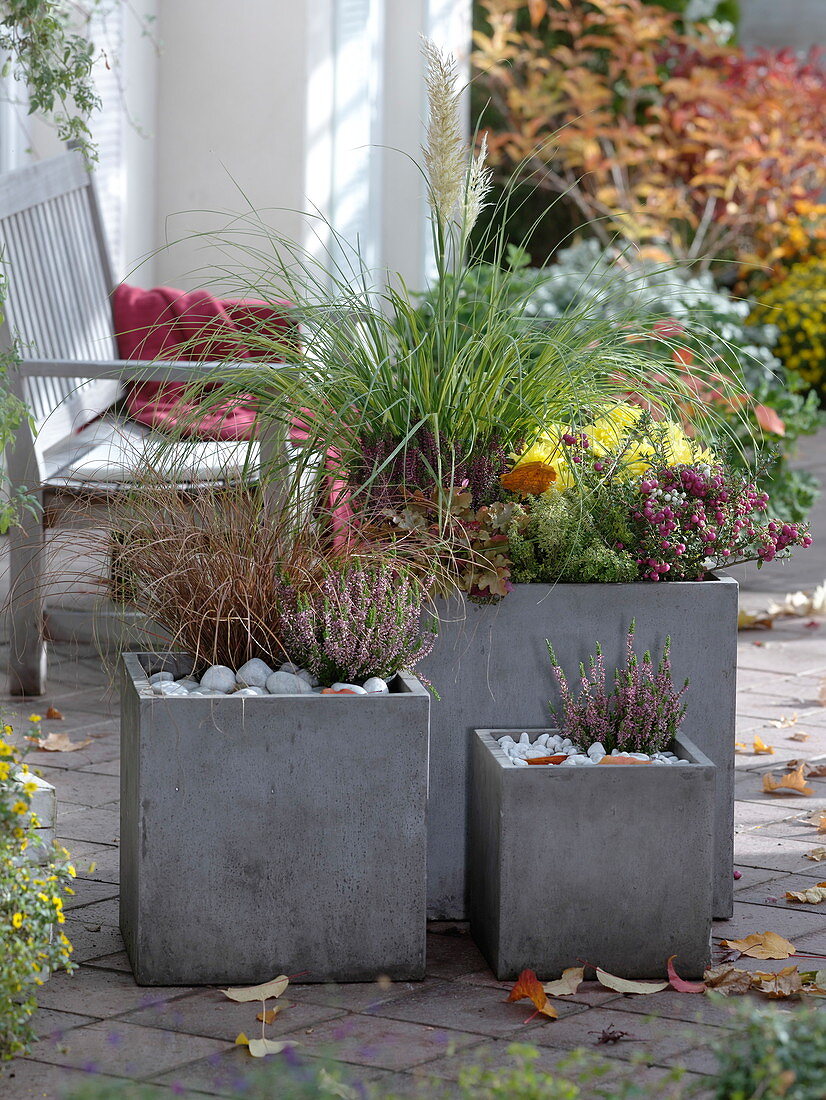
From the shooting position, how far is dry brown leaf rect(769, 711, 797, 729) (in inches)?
153

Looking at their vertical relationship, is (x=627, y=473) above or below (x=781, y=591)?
above

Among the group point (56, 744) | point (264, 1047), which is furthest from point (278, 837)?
point (56, 744)

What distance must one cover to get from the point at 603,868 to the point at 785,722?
1.69 m

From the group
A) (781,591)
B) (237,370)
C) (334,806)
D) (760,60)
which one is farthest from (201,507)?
(760,60)

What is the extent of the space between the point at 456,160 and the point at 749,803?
1.50m

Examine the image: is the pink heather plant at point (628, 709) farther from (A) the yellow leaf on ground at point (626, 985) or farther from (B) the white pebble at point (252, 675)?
(B) the white pebble at point (252, 675)

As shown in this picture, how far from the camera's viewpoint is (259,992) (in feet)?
7.54

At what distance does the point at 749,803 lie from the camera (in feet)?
10.8

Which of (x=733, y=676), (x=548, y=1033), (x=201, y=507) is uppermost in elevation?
(x=201, y=507)

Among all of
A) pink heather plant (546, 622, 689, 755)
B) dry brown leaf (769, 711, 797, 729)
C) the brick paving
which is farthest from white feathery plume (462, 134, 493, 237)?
dry brown leaf (769, 711, 797, 729)

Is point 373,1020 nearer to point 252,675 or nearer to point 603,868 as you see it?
point 603,868

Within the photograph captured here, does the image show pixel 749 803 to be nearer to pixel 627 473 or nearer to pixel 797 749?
pixel 797 749

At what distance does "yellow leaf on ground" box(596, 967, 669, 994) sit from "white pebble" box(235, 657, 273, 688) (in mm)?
691

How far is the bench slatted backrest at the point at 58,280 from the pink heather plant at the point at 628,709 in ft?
6.26
